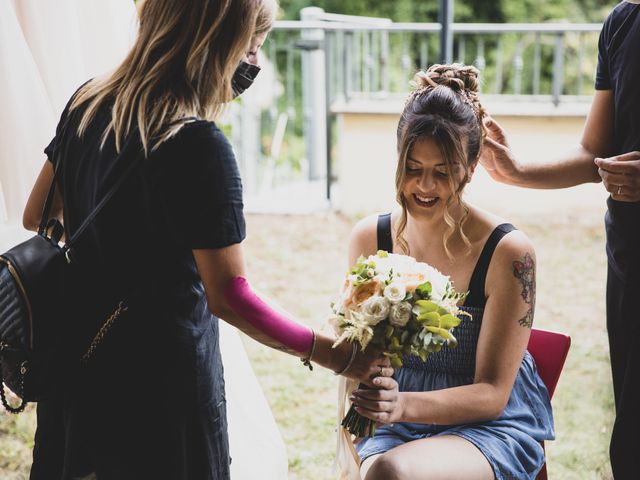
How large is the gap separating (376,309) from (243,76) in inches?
24.9

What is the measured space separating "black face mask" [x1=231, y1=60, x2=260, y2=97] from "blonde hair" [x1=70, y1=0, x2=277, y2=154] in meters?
0.09

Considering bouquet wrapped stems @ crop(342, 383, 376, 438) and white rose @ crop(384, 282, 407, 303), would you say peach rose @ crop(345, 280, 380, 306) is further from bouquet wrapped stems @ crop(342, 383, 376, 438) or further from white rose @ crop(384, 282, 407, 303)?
bouquet wrapped stems @ crop(342, 383, 376, 438)

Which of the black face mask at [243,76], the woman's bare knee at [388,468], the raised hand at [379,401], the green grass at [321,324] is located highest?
the black face mask at [243,76]

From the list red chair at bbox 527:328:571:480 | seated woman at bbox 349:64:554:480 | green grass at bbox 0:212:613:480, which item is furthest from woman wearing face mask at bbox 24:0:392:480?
green grass at bbox 0:212:613:480

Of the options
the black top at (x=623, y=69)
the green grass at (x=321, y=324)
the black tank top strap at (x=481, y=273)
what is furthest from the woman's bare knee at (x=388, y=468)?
the green grass at (x=321, y=324)

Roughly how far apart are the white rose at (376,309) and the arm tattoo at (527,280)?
0.48m

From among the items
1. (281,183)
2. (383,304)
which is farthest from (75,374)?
(281,183)

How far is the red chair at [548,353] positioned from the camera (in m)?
2.38

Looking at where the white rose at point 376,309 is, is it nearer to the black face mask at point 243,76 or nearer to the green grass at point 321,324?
the black face mask at point 243,76

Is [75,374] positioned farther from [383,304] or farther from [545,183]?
[545,183]

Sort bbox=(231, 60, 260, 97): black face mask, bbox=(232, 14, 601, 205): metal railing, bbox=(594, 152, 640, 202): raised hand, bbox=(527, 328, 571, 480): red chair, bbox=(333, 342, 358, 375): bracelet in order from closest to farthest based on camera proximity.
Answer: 1. bbox=(231, 60, 260, 97): black face mask
2. bbox=(333, 342, 358, 375): bracelet
3. bbox=(594, 152, 640, 202): raised hand
4. bbox=(527, 328, 571, 480): red chair
5. bbox=(232, 14, 601, 205): metal railing

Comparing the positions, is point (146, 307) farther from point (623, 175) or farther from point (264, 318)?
point (623, 175)

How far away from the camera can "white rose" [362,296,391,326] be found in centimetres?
189

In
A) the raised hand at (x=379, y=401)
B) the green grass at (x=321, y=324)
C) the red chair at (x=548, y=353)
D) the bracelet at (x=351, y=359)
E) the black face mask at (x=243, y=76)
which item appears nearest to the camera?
the black face mask at (x=243, y=76)
